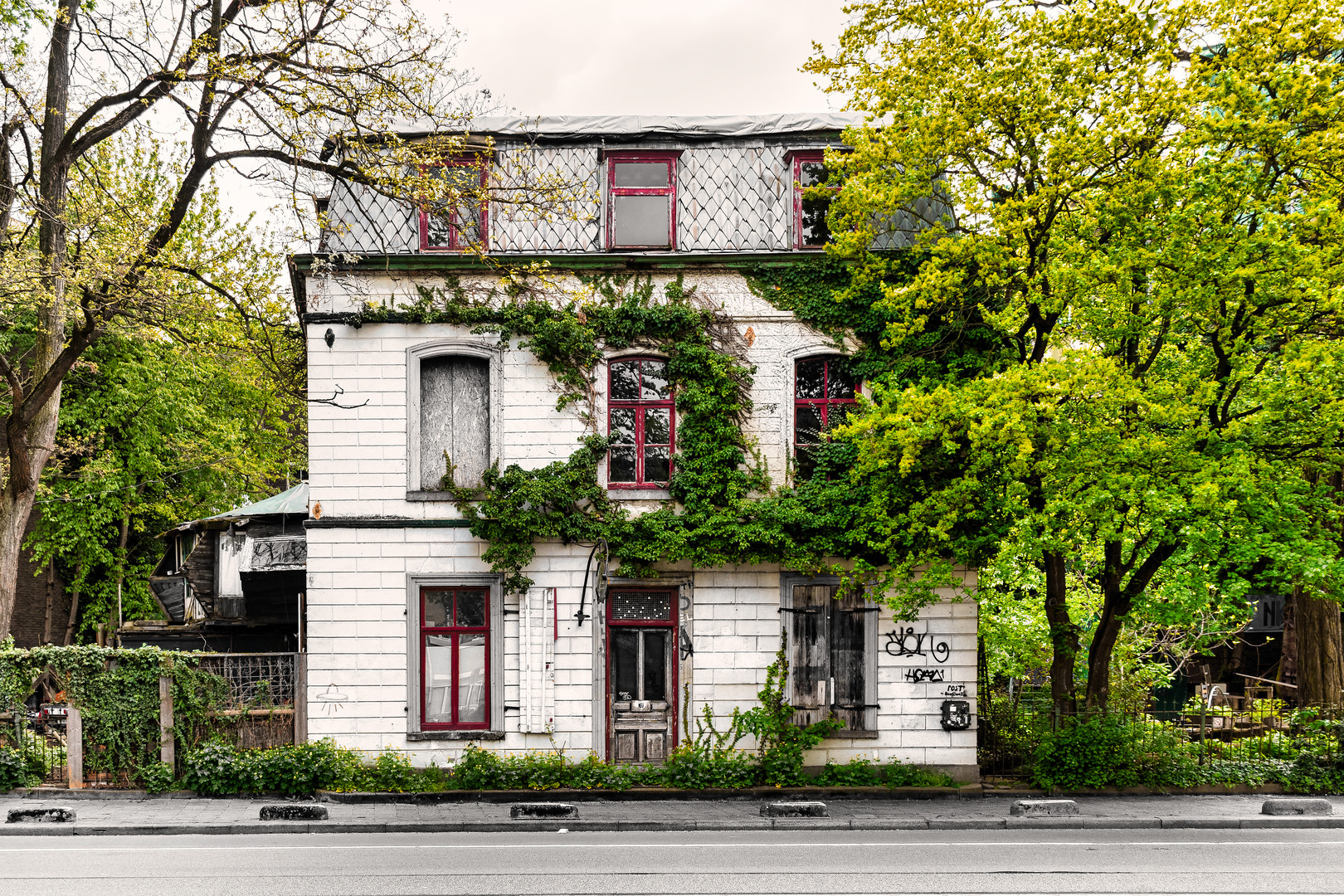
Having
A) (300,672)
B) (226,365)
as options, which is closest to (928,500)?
(300,672)

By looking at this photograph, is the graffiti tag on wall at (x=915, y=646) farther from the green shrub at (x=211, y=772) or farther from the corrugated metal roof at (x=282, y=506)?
the corrugated metal roof at (x=282, y=506)

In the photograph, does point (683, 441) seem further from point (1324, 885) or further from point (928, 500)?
point (1324, 885)

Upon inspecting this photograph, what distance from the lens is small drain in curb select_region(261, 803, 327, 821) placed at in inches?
486

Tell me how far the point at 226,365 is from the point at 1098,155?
17237mm

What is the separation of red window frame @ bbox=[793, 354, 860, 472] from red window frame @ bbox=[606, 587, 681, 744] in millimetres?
3104

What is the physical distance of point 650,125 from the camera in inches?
611

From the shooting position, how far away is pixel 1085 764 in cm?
1410

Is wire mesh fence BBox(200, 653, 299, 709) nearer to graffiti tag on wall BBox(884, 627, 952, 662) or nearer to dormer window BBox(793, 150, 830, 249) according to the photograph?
graffiti tag on wall BBox(884, 627, 952, 662)

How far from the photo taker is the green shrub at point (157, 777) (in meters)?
13.8

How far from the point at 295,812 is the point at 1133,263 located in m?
13.5

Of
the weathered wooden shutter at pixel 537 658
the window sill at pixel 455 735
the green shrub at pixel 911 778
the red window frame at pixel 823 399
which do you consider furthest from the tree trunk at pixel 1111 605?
the window sill at pixel 455 735

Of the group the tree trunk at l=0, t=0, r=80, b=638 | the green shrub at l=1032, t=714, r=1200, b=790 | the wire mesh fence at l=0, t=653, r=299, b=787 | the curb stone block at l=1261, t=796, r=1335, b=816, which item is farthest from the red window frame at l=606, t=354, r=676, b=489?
the curb stone block at l=1261, t=796, r=1335, b=816

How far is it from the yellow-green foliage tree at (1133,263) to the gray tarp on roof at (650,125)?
5.78 feet

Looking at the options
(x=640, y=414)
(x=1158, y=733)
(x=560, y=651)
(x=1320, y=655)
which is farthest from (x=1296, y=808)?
(x=640, y=414)
